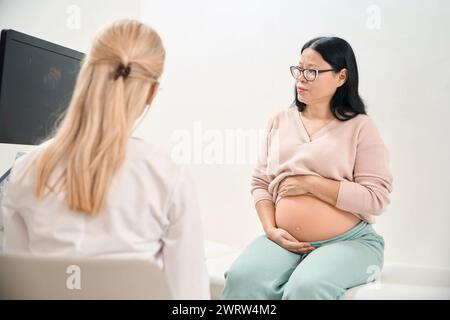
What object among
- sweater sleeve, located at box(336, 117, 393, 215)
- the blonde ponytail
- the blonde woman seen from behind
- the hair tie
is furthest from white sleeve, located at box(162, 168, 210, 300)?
sweater sleeve, located at box(336, 117, 393, 215)

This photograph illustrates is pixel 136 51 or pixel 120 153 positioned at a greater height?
pixel 136 51

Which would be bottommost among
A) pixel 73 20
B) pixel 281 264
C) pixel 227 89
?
pixel 281 264

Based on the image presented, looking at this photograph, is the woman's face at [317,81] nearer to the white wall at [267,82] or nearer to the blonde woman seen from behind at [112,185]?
the white wall at [267,82]

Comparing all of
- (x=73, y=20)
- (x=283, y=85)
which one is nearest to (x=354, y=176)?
(x=283, y=85)

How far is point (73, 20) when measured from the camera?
8.39 feet

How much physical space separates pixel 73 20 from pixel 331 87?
1566 millimetres

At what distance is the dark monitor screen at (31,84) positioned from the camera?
4.75ft

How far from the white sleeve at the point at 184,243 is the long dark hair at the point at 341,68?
2.72 feet

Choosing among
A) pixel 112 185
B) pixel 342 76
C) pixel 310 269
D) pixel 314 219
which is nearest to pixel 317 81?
pixel 342 76

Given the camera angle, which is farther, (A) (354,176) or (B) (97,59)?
(A) (354,176)

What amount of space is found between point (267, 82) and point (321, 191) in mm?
990

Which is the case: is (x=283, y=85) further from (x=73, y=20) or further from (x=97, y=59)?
(x=97, y=59)

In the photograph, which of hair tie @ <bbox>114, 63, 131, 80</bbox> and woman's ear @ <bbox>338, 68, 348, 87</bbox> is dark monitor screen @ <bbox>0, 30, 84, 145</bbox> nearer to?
hair tie @ <bbox>114, 63, 131, 80</bbox>

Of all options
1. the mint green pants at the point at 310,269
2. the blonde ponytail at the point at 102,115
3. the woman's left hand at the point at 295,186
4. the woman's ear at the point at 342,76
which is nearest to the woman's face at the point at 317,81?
the woman's ear at the point at 342,76
